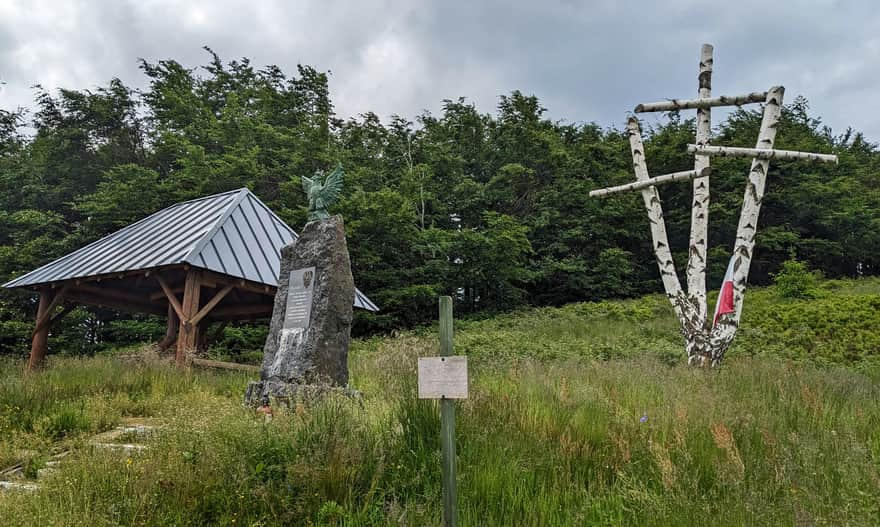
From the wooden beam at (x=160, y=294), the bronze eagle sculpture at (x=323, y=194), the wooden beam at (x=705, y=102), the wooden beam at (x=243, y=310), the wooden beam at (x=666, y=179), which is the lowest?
the wooden beam at (x=243, y=310)

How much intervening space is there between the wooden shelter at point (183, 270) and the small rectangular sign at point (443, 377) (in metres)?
7.36

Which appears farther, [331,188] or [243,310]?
[243,310]

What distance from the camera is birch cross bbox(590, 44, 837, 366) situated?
328 inches

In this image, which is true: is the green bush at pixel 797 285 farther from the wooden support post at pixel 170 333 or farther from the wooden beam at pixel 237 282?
the wooden support post at pixel 170 333

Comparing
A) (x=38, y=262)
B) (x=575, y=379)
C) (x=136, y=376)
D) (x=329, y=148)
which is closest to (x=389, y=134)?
(x=329, y=148)

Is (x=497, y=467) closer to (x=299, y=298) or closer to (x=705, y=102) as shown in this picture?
(x=299, y=298)

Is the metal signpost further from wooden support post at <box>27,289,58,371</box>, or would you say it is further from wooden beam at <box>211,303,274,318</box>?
wooden support post at <box>27,289,58,371</box>

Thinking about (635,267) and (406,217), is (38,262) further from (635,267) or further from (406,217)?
(635,267)

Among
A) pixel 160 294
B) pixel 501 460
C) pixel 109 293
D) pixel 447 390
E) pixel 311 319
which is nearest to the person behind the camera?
pixel 447 390

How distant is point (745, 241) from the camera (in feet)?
27.5

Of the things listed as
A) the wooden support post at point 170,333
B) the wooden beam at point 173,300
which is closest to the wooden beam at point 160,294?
the wooden support post at point 170,333

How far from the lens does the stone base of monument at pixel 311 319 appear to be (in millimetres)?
6551

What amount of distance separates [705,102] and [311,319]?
7.44m

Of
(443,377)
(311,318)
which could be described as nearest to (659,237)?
(311,318)
